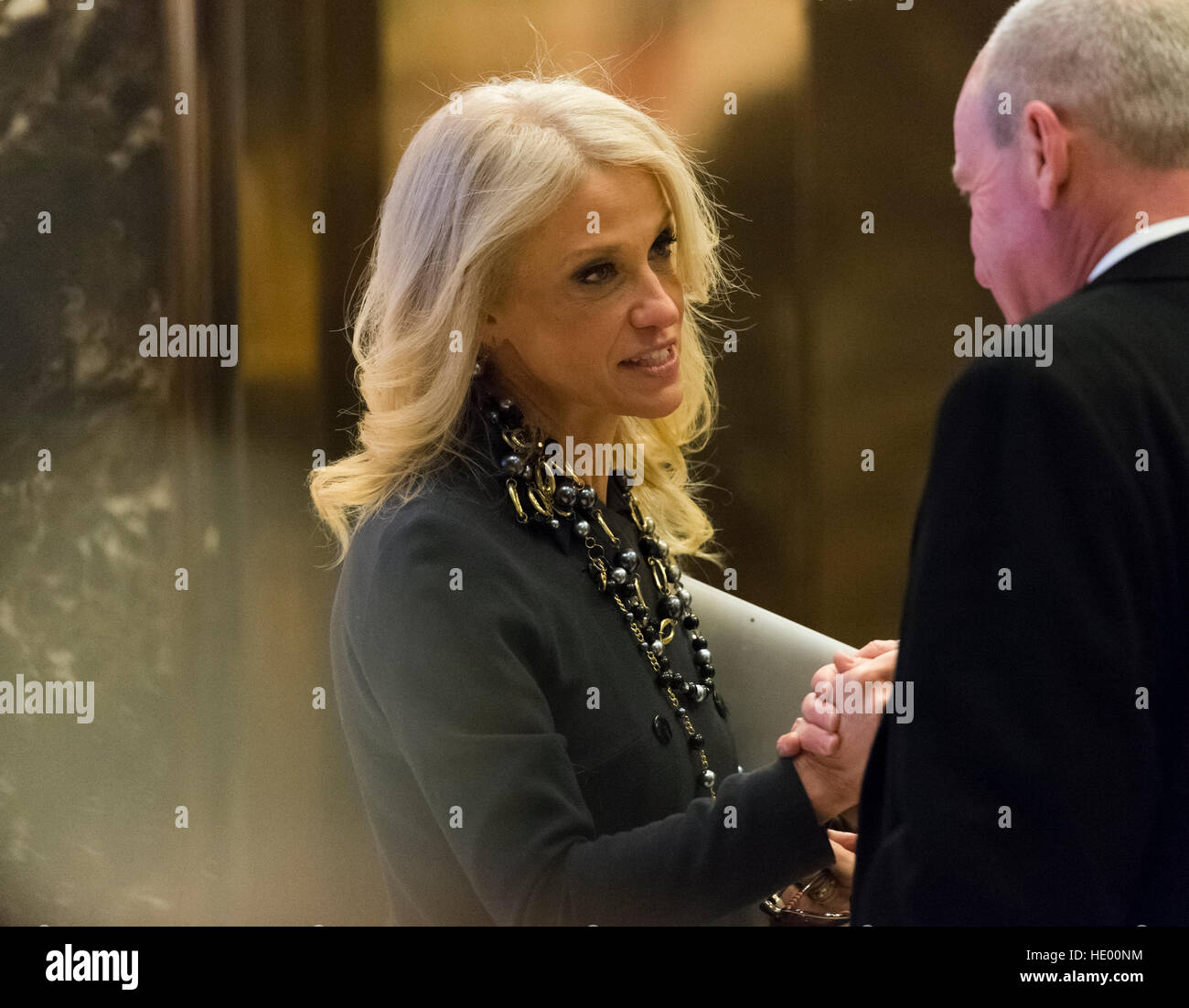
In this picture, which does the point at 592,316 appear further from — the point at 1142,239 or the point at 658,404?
the point at 1142,239

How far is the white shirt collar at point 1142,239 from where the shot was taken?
1.11 meters

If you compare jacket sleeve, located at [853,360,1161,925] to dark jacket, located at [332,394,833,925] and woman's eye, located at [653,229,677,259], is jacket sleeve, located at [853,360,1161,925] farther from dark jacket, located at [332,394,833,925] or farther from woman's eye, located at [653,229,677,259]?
woman's eye, located at [653,229,677,259]

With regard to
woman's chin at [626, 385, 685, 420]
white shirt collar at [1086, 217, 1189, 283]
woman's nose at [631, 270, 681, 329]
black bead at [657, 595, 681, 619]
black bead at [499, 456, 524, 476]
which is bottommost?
black bead at [657, 595, 681, 619]

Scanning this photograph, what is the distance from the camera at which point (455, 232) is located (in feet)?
5.18

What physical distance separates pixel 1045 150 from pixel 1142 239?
0.12 m

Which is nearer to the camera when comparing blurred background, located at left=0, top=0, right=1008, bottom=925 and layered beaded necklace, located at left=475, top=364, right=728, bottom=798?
layered beaded necklace, located at left=475, top=364, right=728, bottom=798

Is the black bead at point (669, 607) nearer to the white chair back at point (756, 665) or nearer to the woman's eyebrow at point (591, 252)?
the white chair back at point (756, 665)

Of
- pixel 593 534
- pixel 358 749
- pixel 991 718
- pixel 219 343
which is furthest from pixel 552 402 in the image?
pixel 219 343

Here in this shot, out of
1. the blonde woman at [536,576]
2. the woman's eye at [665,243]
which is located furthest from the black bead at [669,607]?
the woman's eye at [665,243]

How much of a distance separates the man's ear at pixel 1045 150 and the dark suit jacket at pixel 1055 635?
0.51 ft

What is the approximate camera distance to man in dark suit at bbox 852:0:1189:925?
39.3 inches

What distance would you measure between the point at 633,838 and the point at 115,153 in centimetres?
155

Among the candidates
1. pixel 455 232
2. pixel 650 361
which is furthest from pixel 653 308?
pixel 455 232

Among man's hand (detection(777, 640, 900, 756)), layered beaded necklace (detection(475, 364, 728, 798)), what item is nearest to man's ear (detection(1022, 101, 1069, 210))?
man's hand (detection(777, 640, 900, 756))
